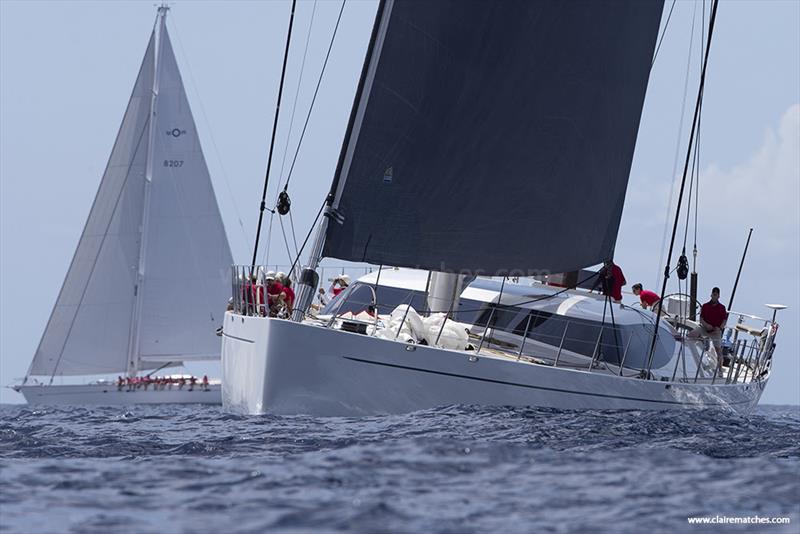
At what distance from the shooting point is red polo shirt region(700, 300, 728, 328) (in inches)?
653

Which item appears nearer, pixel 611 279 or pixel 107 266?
pixel 611 279

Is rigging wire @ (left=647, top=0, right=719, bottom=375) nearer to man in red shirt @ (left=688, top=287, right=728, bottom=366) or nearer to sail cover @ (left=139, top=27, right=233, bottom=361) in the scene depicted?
man in red shirt @ (left=688, top=287, right=728, bottom=366)

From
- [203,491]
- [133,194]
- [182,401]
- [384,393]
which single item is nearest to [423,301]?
[384,393]

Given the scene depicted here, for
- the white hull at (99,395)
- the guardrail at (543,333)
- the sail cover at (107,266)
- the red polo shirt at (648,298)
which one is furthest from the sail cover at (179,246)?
the guardrail at (543,333)

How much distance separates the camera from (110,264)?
39938mm

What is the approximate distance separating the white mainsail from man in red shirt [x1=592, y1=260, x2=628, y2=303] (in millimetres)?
25317

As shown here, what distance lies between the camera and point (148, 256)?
134 ft

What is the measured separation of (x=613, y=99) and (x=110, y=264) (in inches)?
1071

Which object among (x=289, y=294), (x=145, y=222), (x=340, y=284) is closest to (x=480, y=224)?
(x=289, y=294)

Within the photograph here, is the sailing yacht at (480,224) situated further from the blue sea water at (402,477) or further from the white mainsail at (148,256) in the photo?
the white mainsail at (148,256)

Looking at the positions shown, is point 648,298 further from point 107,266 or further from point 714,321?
point 107,266

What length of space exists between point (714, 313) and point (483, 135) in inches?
174

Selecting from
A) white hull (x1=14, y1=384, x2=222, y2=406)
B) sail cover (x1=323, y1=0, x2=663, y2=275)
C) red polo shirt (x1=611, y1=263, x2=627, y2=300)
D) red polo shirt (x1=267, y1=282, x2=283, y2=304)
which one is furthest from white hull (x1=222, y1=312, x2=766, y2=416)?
white hull (x1=14, y1=384, x2=222, y2=406)

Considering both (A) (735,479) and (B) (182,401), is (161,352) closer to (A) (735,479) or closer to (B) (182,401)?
(B) (182,401)
